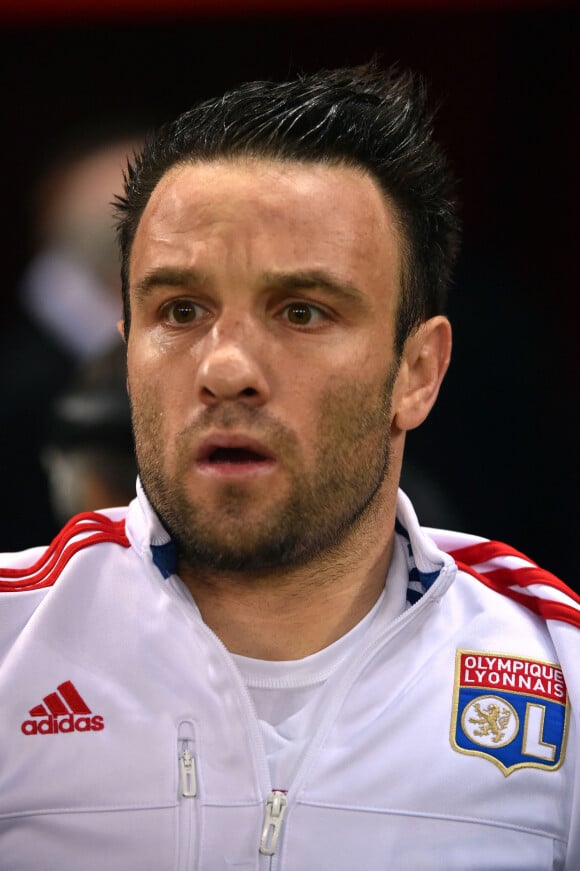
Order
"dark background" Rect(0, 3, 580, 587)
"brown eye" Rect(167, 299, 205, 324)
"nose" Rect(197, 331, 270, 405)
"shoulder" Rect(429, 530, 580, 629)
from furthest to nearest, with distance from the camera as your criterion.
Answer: "dark background" Rect(0, 3, 580, 587), "shoulder" Rect(429, 530, 580, 629), "brown eye" Rect(167, 299, 205, 324), "nose" Rect(197, 331, 270, 405)

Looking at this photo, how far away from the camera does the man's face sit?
1207 millimetres

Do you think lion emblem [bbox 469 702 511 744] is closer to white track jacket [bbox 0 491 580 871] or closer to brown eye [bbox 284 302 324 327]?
white track jacket [bbox 0 491 580 871]

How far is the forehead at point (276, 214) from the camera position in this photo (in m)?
1.23

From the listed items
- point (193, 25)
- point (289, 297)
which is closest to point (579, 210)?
point (193, 25)

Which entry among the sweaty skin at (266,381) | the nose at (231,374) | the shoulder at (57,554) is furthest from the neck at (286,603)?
the nose at (231,374)

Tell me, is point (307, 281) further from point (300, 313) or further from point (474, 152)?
point (474, 152)

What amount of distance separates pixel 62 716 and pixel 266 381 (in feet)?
1.57

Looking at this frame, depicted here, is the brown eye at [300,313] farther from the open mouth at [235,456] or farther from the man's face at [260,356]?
the open mouth at [235,456]

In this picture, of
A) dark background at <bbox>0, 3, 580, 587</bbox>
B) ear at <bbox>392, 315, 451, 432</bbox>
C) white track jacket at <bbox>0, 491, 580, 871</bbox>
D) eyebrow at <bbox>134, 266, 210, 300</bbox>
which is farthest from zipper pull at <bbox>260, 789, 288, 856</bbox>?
dark background at <bbox>0, 3, 580, 587</bbox>

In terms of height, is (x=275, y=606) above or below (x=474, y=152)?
below

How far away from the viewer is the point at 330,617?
53.9 inches

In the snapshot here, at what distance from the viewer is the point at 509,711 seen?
1322mm

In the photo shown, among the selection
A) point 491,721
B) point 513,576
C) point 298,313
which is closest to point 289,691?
point 491,721

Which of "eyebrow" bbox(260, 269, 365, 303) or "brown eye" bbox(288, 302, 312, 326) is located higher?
"eyebrow" bbox(260, 269, 365, 303)
